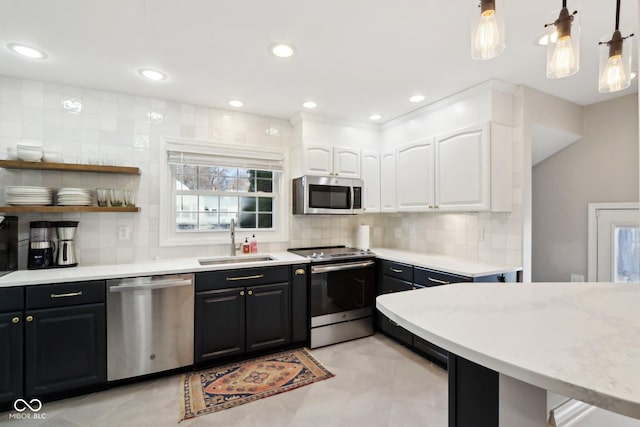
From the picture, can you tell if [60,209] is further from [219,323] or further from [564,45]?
[564,45]

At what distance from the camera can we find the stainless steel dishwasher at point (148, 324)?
2227 millimetres

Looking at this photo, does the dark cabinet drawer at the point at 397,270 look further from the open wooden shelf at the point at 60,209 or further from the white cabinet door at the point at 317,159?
the open wooden shelf at the point at 60,209

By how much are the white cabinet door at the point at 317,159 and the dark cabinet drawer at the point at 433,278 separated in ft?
4.81

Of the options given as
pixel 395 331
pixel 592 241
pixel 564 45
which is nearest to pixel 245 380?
pixel 395 331

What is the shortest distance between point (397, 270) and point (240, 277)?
60.6 inches

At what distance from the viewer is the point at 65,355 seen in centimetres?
209

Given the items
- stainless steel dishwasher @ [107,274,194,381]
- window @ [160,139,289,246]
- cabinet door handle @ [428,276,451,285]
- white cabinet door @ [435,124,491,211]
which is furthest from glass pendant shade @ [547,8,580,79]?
window @ [160,139,289,246]

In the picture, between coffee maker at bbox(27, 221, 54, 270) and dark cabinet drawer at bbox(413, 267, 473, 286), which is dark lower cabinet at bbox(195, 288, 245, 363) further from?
dark cabinet drawer at bbox(413, 267, 473, 286)

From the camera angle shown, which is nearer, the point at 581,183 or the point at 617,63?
the point at 617,63

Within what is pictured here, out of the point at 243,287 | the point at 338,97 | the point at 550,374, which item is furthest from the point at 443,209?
the point at 550,374

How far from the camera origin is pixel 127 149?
9.20 feet

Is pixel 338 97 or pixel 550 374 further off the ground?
pixel 338 97

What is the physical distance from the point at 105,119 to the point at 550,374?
11.4 feet

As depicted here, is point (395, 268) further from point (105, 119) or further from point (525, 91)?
point (105, 119)
